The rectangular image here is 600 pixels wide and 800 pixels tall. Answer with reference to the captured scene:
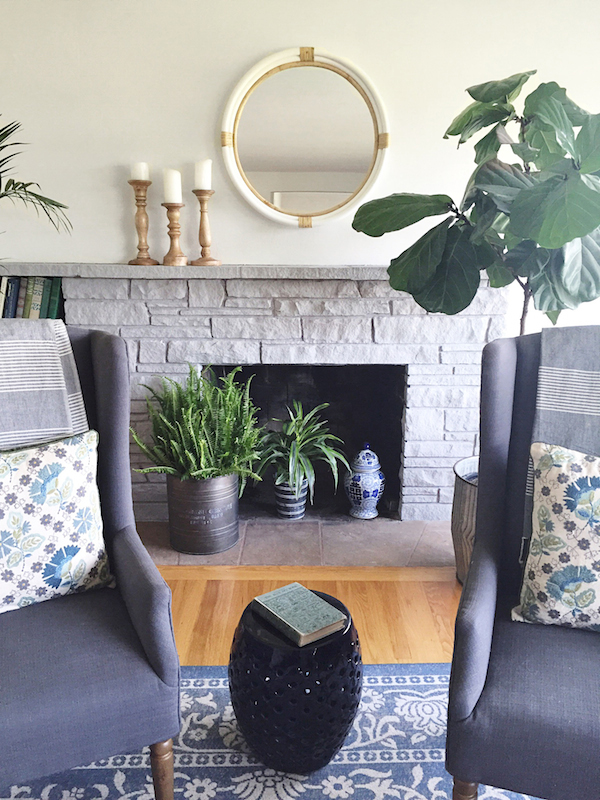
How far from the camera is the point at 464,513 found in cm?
204

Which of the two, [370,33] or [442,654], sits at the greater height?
[370,33]

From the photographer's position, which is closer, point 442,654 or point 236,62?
point 442,654

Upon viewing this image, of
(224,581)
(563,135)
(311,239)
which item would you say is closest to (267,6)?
(311,239)

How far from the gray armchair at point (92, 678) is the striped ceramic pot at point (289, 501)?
50.7 inches

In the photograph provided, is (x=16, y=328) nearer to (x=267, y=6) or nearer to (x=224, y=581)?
(x=224, y=581)

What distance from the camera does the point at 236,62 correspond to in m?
2.32

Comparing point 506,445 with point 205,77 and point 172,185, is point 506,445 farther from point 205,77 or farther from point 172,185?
point 205,77

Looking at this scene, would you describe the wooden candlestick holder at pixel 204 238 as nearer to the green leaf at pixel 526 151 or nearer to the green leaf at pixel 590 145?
the green leaf at pixel 526 151

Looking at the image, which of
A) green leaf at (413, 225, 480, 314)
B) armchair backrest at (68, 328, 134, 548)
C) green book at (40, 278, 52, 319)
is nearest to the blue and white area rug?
armchair backrest at (68, 328, 134, 548)

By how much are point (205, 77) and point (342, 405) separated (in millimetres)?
1491

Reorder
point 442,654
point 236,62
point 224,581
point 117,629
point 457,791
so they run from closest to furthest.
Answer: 1. point 457,791
2. point 117,629
3. point 442,654
4. point 224,581
5. point 236,62

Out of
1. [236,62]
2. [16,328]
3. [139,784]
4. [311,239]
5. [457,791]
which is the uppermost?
[236,62]

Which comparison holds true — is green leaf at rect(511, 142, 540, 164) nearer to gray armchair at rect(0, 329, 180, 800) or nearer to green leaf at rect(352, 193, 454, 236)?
green leaf at rect(352, 193, 454, 236)

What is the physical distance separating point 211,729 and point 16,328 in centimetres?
109
